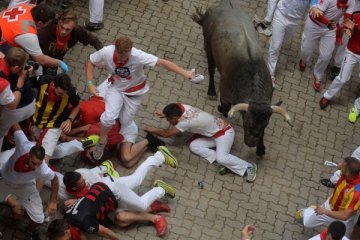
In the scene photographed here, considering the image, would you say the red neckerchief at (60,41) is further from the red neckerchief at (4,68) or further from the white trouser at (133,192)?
the white trouser at (133,192)

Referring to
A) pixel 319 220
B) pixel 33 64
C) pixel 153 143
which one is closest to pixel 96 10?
pixel 153 143

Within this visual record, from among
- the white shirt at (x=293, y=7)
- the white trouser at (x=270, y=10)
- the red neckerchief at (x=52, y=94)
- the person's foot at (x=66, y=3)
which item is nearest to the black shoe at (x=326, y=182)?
the white shirt at (x=293, y=7)

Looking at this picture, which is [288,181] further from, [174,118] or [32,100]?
[32,100]

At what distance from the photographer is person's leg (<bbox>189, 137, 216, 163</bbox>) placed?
1110cm

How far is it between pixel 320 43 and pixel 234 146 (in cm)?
240

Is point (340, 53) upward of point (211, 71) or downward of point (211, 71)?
upward

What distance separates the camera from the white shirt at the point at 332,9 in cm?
1175

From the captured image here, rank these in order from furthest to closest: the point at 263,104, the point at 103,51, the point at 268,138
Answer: the point at 268,138 < the point at 263,104 < the point at 103,51

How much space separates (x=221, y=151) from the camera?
431 inches

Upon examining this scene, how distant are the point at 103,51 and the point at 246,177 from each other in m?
2.83

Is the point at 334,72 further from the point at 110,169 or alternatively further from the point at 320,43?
the point at 110,169

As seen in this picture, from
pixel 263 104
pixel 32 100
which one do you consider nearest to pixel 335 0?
pixel 263 104

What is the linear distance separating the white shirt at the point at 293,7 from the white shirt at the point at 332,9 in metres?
0.32

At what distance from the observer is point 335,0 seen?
1176cm
